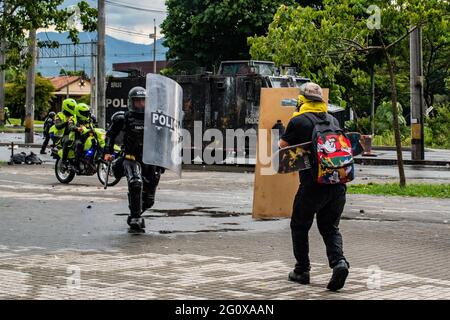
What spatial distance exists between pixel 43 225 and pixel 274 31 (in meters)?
8.90

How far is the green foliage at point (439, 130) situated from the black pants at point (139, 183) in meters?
32.8

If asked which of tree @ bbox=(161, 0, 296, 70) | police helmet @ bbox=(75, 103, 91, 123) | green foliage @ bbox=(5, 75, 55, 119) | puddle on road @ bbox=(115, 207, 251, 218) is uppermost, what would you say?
tree @ bbox=(161, 0, 296, 70)

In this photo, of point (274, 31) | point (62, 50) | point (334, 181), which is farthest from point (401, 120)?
point (62, 50)

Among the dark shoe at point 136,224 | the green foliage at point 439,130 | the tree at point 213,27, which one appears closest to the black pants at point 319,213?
the dark shoe at point 136,224

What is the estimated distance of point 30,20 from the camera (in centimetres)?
2672

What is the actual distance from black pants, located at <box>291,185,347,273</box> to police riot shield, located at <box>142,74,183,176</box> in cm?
360

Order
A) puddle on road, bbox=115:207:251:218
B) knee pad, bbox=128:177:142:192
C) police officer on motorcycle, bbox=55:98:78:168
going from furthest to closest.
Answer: police officer on motorcycle, bbox=55:98:78:168 < puddle on road, bbox=115:207:251:218 < knee pad, bbox=128:177:142:192

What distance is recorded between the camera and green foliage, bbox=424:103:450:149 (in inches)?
1734

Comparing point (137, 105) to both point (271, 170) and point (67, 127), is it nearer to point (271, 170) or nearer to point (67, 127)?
point (271, 170)

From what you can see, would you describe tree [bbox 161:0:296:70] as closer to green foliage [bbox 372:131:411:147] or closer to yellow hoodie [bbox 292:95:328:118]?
green foliage [bbox 372:131:411:147]

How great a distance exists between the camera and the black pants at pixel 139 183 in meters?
12.1

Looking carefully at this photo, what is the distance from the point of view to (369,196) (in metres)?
17.9

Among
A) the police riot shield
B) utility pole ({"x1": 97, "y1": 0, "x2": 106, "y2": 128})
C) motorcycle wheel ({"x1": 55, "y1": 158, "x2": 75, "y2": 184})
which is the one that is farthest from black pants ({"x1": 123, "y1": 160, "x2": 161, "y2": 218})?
utility pole ({"x1": 97, "y1": 0, "x2": 106, "y2": 128})
